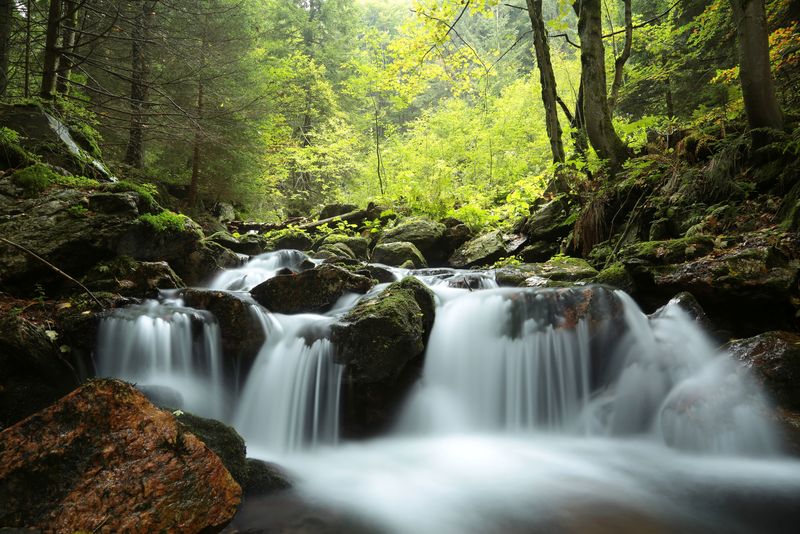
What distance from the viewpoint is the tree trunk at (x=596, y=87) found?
776 centimetres

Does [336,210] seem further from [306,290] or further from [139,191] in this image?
[306,290]

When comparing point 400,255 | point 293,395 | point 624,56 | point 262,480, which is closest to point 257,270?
point 400,255

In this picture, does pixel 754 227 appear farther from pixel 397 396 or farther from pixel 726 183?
pixel 397 396

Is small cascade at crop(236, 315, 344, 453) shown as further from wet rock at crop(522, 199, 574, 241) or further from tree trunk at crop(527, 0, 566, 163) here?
tree trunk at crop(527, 0, 566, 163)

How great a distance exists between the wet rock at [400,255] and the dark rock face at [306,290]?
12.6 ft

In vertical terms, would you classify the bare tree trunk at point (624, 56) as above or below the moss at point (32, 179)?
above

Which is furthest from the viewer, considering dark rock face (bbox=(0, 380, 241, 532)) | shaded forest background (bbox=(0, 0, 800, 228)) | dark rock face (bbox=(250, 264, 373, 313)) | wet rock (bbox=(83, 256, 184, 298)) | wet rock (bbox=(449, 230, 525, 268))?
wet rock (bbox=(449, 230, 525, 268))

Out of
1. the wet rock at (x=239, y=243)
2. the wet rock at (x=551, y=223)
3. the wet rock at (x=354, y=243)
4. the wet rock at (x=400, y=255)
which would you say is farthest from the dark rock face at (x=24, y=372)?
the wet rock at (x=551, y=223)

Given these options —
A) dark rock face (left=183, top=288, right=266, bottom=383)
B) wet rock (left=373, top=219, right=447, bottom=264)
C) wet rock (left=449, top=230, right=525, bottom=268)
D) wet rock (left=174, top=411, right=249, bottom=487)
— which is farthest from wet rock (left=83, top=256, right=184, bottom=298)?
wet rock (left=449, top=230, right=525, bottom=268)

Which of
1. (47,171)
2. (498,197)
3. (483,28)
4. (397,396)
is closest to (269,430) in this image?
(397,396)

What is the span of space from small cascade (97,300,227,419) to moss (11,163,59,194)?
2.31 meters

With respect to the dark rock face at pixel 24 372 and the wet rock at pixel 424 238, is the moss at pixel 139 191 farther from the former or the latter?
the wet rock at pixel 424 238

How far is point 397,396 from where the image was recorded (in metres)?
5.01

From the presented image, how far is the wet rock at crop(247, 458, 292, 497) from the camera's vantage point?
3.21 meters
